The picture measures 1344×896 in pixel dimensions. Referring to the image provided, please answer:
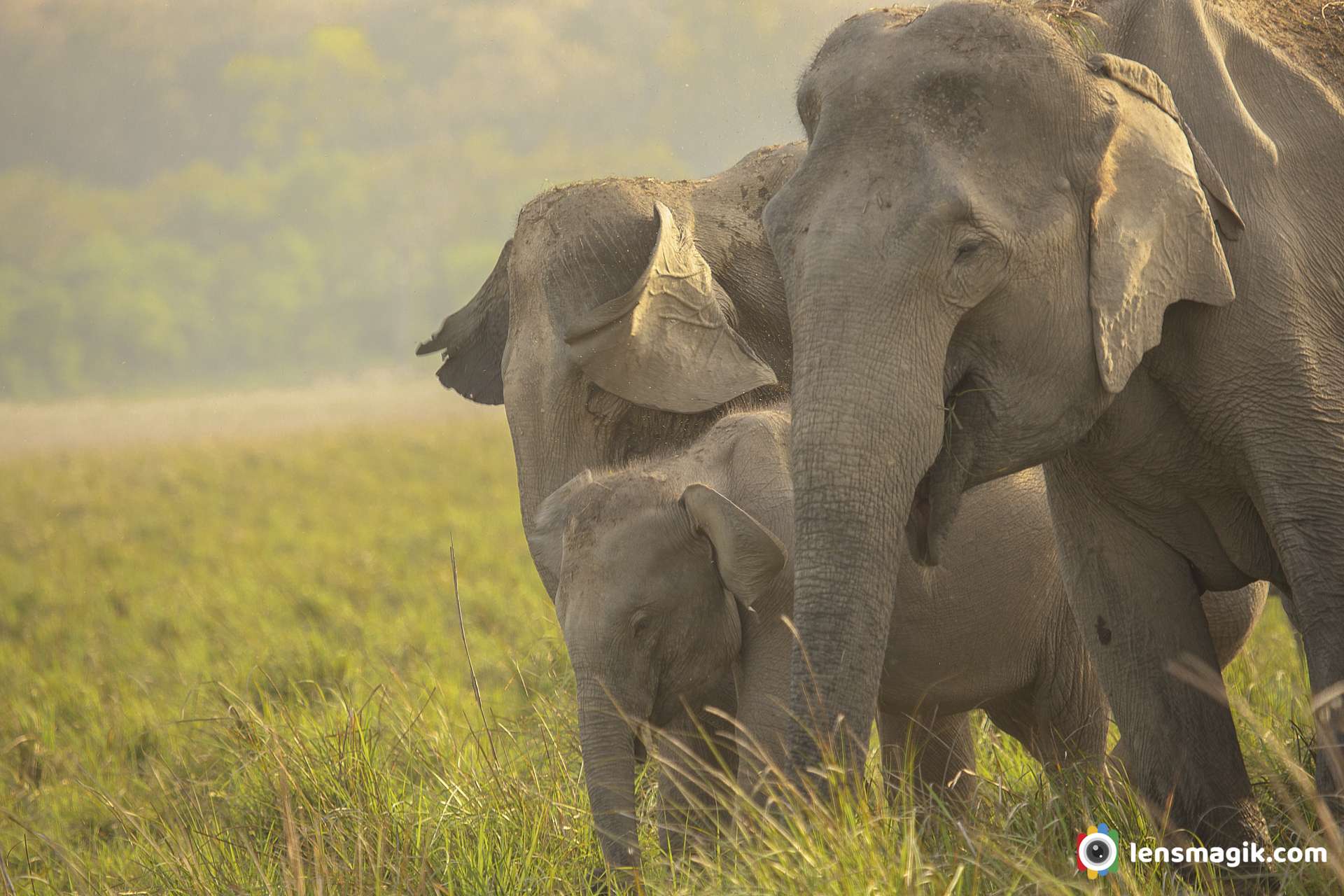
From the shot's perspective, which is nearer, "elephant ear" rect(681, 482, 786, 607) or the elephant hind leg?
"elephant ear" rect(681, 482, 786, 607)

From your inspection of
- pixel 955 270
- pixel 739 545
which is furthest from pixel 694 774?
pixel 955 270

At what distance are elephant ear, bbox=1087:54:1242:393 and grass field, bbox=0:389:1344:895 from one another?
766mm

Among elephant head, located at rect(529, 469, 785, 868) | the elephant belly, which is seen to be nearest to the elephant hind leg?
the elephant belly

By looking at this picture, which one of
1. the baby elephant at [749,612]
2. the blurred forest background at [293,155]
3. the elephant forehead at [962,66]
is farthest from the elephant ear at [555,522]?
the blurred forest background at [293,155]

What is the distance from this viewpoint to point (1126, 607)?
3.86 m

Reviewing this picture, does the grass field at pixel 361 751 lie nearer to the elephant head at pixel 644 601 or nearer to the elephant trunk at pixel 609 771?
the elephant trunk at pixel 609 771

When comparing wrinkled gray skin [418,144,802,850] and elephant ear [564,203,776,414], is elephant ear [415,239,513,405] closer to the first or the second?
wrinkled gray skin [418,144,802,850]

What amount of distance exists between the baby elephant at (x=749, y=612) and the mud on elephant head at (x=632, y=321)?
11.4 inches

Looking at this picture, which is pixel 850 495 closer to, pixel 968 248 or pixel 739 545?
pixel 968 248

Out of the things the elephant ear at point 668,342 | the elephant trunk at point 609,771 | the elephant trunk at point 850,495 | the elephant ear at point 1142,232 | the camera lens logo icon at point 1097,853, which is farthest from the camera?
the elephant ear at point 668,342

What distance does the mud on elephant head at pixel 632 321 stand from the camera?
4.73 m

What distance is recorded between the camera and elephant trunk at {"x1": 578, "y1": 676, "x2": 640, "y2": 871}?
3.76 metres

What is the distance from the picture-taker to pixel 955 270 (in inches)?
118

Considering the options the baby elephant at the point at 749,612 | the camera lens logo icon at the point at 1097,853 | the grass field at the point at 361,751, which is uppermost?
the baby elephant at the point at 749,612
